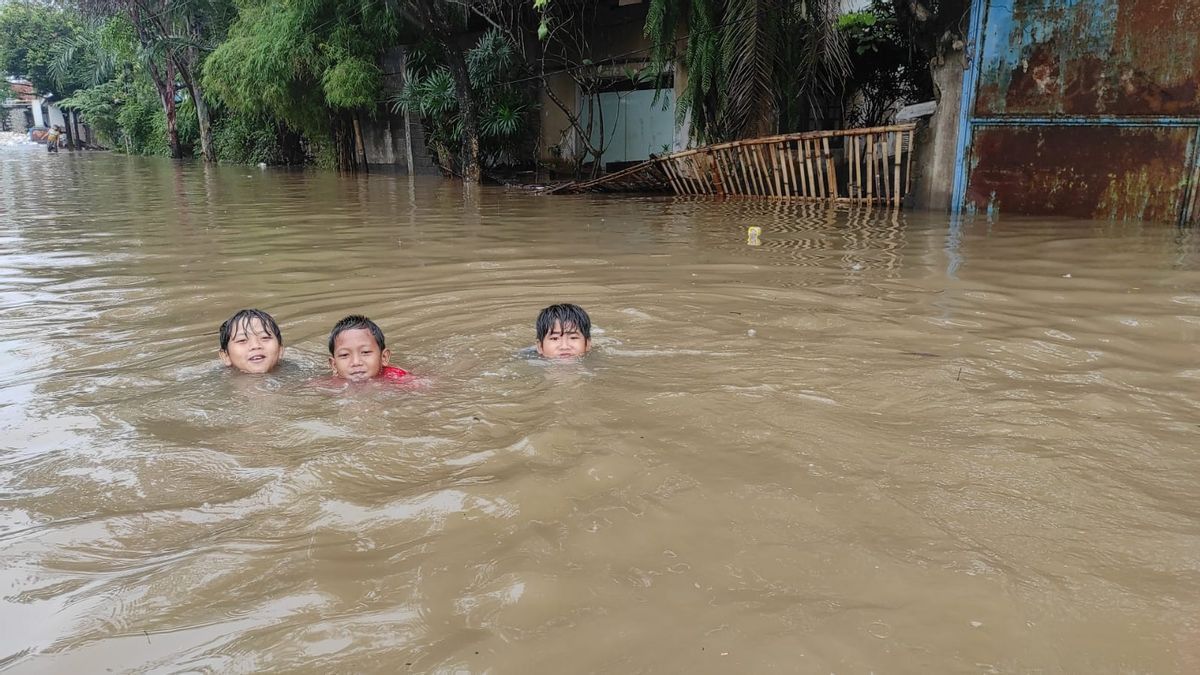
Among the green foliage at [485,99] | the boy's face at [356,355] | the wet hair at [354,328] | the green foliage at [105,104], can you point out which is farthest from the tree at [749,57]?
the green foliage at [105,104]

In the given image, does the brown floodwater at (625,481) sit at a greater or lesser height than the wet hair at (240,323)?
lesser

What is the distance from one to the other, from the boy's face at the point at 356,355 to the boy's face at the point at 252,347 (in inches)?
15.3

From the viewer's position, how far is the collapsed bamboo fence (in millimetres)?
10367

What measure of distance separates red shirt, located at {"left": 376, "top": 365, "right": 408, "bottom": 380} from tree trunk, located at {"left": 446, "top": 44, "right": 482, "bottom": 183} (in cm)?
1331

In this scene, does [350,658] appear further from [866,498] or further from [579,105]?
[579,105]

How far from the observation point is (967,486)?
95.2 inches

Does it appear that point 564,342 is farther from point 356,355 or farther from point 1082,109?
point 1082,109

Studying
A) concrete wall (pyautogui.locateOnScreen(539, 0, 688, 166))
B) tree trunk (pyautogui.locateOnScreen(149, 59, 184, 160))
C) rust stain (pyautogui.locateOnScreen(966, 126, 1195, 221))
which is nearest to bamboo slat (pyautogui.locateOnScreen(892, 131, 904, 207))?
rust stain (pyautogui.locateOnScreen(966, 126, 1195, 221))

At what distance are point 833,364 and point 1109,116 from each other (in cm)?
674

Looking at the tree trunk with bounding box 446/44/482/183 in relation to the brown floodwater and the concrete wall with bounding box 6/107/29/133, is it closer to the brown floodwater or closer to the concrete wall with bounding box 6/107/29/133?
the brown floodwater

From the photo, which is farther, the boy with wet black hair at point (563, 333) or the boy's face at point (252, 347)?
the boy with wet black hair at point (563, 333)

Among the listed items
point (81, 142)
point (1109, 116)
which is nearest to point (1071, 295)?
point (1109, 116)

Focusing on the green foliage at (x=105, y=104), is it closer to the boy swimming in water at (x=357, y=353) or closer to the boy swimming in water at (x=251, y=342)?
the boy swimming in water at (x=251, y=342)

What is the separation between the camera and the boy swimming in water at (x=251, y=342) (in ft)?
12.7
